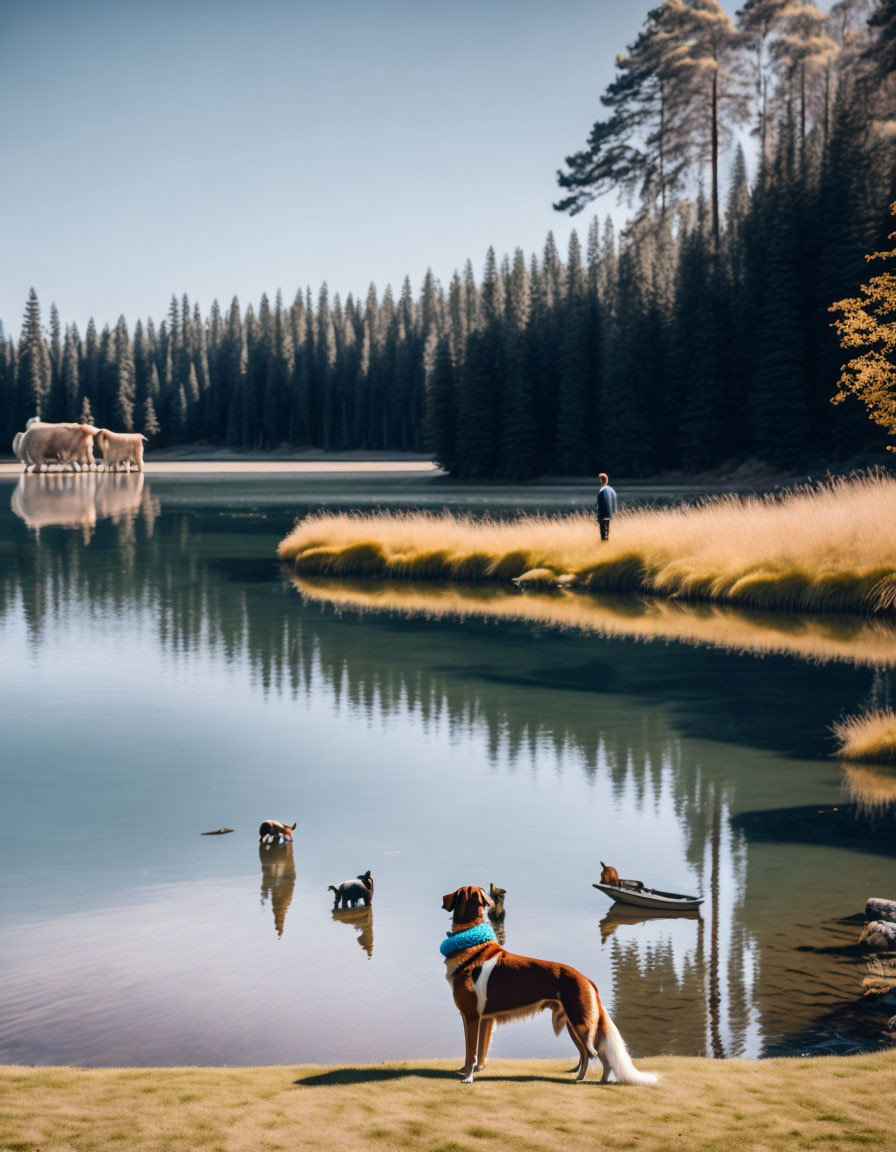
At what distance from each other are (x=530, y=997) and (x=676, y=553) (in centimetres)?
Answer: 2683

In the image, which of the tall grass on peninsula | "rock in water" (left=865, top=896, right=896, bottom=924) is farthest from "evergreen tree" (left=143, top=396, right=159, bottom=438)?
"rock in water" (left=865, top=896, right=896, bottom=924)

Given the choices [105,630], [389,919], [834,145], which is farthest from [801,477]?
[389,919]

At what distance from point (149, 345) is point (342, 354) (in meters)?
39.4

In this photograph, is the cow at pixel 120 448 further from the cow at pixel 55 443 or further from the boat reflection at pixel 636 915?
the boat reflection at pixel 636 915

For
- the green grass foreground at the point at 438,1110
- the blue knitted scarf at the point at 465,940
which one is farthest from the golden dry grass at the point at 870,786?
the blue knitted scarf at the point at 465,940

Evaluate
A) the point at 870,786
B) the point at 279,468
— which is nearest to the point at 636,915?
the point at 870,786

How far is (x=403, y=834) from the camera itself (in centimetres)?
1245

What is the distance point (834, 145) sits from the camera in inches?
2312

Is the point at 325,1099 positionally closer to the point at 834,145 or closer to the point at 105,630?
the point at 105,630

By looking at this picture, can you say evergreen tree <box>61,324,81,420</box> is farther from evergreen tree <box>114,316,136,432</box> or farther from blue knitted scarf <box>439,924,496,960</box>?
blue knitted scarf <box>439,924,496,960</box>

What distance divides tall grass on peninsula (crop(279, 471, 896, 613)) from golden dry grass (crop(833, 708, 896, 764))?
10.4m

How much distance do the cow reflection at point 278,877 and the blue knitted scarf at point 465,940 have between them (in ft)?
13.4

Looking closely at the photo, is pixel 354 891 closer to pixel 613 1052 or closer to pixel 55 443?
pixel 613 1052

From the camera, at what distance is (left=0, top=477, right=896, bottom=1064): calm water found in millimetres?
8297
